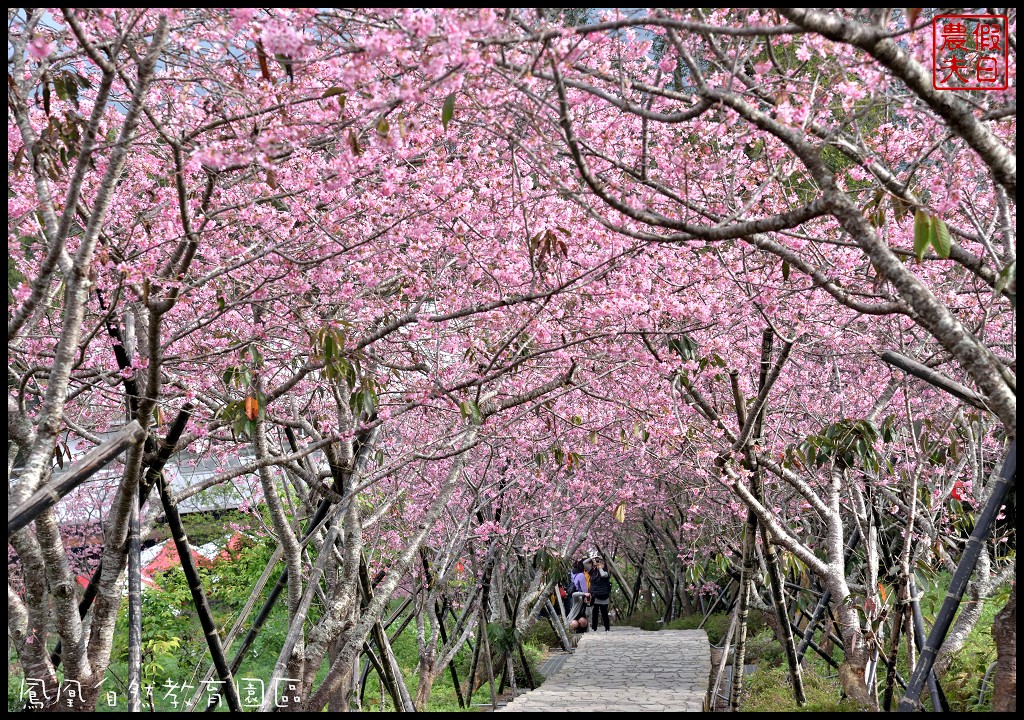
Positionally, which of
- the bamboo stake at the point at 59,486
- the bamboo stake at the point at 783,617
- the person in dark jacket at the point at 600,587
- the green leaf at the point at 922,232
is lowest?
the person in dark jacket at the point at 600,587

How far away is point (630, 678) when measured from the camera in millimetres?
12516

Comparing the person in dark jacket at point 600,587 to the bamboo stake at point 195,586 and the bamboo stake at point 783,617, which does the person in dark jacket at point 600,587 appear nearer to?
the bamboo stake at point 783,617

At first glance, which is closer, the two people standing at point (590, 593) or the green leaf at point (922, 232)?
the green leaf at point (922, 232)

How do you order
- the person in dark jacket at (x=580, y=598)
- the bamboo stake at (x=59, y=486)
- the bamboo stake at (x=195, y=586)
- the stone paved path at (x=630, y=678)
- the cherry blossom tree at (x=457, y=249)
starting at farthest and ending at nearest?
the person in dark jacket at (x=580, y=598) → the stone paved path at (x=630, y=678) → the bamboo stake at (x=195, y=586) → the cherry blossom tree at (x=457, y=249) → the bamboo stake at (x=59, y=486)

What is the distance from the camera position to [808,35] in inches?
167

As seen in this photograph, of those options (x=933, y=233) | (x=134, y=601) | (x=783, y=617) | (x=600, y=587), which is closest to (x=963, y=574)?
(x=933, y=233)

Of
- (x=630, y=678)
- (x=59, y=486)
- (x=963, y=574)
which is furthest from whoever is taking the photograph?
(x=630, y=678)

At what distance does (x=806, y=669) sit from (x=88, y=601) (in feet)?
32.0

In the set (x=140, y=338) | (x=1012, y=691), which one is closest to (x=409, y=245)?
(x=140, y=338)

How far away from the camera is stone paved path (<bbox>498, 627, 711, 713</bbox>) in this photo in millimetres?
10180

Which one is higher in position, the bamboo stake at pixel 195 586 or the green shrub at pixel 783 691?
the bamboo stake at pixel 195 586

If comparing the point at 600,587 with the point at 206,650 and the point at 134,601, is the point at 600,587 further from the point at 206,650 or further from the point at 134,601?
the point at 134,601

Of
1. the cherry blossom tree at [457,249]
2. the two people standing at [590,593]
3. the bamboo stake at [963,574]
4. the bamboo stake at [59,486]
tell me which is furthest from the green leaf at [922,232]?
the two people standing at [590,593]

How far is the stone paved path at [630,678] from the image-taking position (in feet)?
33.4
